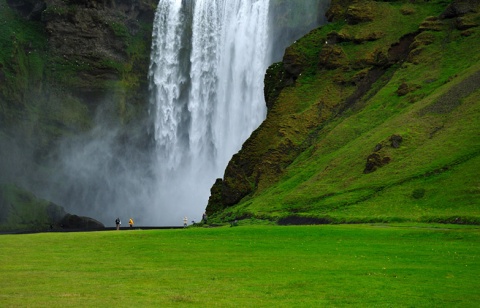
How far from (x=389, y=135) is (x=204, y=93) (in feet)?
211

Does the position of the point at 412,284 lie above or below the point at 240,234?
below

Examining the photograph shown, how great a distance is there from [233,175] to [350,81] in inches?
842

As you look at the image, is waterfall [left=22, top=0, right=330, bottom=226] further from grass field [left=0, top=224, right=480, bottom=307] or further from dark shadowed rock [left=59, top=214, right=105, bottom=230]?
grass field [left=0, top=224, right=480, bottom=307]

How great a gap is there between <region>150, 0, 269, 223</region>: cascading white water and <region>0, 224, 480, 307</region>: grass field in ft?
260

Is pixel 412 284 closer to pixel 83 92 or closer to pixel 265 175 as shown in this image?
pixel 265 175

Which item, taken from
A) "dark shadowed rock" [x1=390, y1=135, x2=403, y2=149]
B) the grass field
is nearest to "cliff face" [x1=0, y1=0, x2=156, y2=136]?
"dark shadowed rock" [x1=390, y1=135, x2=403, y2=149]

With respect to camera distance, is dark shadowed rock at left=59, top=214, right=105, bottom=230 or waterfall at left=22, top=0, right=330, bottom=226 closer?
dark shadowed rock at left=59, top=214, right=105, bottom=230

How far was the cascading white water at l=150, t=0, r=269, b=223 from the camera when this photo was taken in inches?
5044

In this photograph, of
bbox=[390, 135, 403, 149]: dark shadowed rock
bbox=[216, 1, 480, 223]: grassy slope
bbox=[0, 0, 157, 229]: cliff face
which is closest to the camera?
bbox=[216, 1, 480, 223]: grassy slope

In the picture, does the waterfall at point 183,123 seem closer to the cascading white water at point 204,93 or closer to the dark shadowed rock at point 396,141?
the cascading white water at point 204,93

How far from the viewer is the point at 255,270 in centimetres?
3064

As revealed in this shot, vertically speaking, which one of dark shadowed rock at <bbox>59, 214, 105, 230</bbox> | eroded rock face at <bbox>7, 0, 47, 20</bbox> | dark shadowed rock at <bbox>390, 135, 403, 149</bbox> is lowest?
dark shadowed rock at <bbox>59, 214, 105, 230</bbox>

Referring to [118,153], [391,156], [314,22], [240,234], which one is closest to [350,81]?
[391,156]

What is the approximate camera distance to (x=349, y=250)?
3812cm
